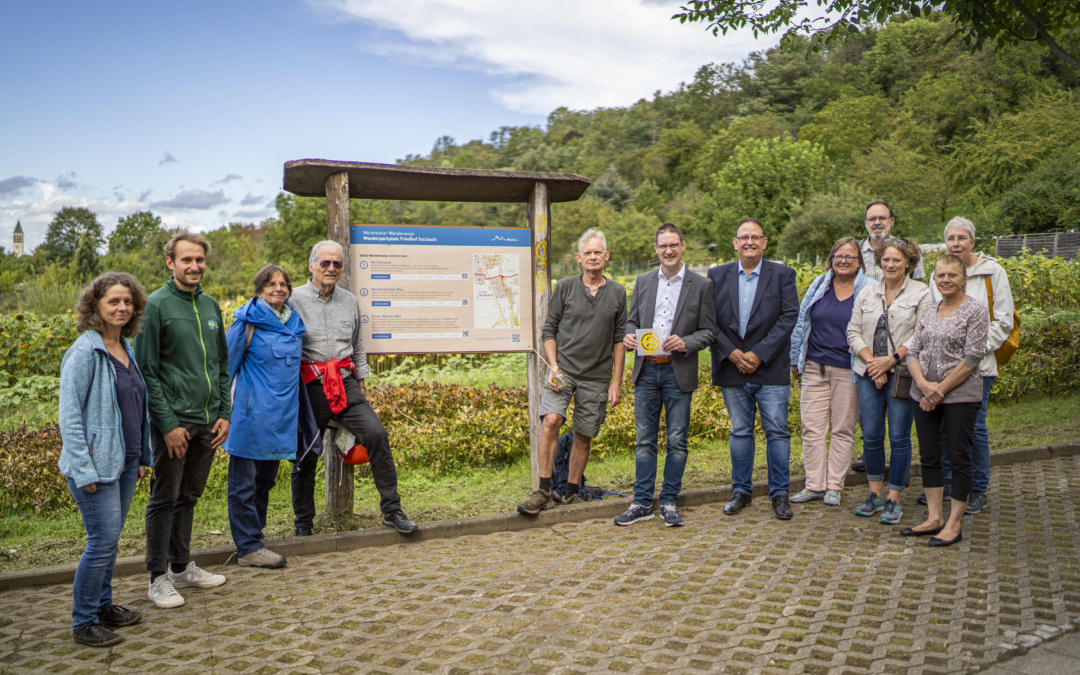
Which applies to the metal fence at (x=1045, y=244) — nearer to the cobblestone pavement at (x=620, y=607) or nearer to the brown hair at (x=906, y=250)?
the brown hair at (x=906, y=250)

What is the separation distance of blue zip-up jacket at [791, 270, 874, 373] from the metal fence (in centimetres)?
3360

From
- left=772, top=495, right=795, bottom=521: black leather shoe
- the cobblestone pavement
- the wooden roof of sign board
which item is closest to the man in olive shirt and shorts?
the cobblestone pavement

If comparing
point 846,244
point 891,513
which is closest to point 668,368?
point 846,244

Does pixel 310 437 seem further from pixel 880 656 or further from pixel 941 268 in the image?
pixel 941 268

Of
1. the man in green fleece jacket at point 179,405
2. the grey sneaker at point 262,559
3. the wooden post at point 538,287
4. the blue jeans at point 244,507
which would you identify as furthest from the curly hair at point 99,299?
the wooden post at point 538,287

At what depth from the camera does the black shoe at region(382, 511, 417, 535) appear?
5.31 meters

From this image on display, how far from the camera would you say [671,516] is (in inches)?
223

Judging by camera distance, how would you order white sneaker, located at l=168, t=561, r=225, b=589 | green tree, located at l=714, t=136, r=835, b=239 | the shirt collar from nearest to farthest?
white sneaker, located at l=168, t=561, r=225, b=589 → the shirt collar → green tree, located at l=714, t=136, r=835, b=239

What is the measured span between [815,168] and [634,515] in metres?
57.2

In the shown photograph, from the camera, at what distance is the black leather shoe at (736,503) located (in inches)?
234

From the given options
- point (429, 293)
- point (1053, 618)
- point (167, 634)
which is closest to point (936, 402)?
point (1053, 618)

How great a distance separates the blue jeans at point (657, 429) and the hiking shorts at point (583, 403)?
0.27m

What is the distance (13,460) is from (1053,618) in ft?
24.1

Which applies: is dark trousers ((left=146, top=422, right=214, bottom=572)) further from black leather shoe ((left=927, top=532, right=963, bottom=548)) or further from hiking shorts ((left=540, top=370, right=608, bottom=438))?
black leather shoe ((left=927, top=532, right=963, bottom=548))
